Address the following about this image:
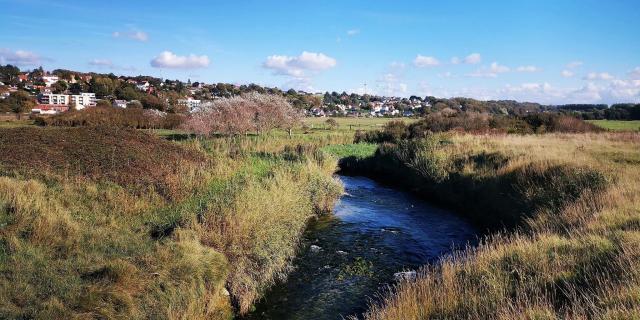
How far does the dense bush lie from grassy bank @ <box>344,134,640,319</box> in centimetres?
4208

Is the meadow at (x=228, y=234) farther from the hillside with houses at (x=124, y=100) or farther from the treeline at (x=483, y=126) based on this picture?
the hillside with houses at (x=124, y=100)

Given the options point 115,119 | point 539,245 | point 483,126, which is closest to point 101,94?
point 115,119

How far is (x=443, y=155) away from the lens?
26.0 m

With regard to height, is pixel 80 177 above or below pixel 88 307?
above

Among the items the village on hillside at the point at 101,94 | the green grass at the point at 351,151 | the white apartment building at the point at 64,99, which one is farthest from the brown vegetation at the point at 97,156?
the white apartment building at the point at 64,99

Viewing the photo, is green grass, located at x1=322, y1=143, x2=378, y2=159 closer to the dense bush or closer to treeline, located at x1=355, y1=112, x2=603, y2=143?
treeline, located at x1=355, y1=112, x2=603, y2=143

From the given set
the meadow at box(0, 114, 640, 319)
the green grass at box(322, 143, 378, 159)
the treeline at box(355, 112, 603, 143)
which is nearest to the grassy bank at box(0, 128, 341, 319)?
the meadow at box(0, 114, 640, 319)

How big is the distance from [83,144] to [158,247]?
848 centimetres

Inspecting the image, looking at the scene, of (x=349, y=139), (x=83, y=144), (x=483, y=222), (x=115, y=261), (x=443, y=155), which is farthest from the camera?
(x=349, y=139)

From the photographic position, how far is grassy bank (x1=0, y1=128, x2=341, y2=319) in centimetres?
748

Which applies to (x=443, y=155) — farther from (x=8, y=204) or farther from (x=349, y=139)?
(x=349, y=139)

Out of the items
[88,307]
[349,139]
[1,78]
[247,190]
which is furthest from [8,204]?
[1,78]

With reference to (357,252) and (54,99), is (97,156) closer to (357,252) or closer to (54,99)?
(357,252)

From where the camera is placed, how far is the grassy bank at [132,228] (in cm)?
748
